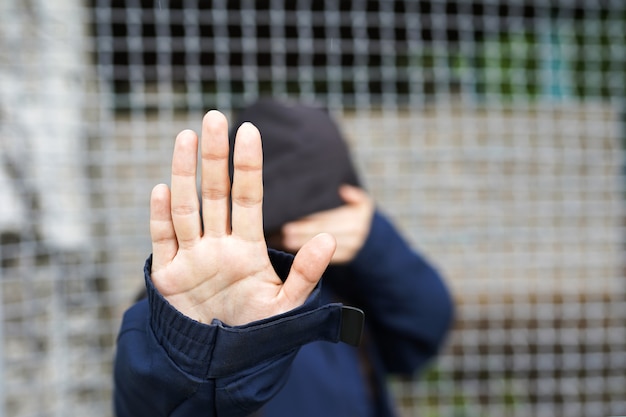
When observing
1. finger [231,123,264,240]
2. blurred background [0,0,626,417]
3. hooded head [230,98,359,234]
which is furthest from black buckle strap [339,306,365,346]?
blurred background [0,0,626,417]

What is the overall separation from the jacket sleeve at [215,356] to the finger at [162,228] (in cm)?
2

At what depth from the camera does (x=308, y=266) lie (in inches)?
20.1

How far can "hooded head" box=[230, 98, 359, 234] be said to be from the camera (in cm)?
86

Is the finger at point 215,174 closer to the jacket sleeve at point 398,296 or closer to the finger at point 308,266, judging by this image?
the finger at point 308,266

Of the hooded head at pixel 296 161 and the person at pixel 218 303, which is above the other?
the hooded head at pixel 296 161

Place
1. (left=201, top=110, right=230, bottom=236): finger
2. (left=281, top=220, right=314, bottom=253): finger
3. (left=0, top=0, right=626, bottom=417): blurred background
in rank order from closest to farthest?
(left=201, top=110, right=230, bottom=236): finger, (left=281, top=220, right=314, bottom=253): finger, (left=0, top=0, right=626, bottom=417): blurred background

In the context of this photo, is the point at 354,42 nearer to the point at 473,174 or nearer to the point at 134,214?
the point at 473,174

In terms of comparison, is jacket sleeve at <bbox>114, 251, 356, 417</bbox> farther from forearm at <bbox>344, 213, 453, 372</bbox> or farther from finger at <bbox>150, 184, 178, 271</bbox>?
forearm at <bbox>344, 213, 453, 372</bbox>

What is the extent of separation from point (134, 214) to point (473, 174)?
0.98 meters

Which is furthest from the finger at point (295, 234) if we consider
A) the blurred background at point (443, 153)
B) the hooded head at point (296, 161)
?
the blurred background at point (443, 153)

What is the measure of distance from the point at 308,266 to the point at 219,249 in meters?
0.07

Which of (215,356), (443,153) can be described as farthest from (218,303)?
(443,153)

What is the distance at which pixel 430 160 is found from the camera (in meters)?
1.88

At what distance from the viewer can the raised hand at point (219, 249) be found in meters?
0.50
